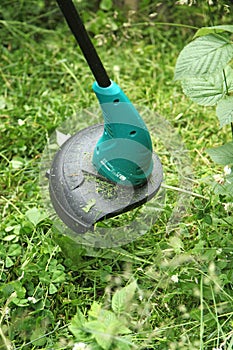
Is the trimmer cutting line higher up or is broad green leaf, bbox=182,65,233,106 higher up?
broad green leaf, bbox=182,65,233,106

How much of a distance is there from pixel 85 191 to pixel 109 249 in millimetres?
168

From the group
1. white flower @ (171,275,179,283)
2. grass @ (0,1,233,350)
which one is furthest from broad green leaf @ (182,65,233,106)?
white flower @ (171,275,179,283)

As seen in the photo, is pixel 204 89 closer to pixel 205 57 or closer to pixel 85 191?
pixel 205 57

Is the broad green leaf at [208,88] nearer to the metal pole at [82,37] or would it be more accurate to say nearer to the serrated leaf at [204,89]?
the serrated leaf at [204,89]

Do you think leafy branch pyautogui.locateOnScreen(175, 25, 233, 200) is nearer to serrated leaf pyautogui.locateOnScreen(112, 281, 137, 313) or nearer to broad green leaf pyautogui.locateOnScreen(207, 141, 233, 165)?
broad green leaf pyautogui.locateOnScreen(207, 141, 233, 165)

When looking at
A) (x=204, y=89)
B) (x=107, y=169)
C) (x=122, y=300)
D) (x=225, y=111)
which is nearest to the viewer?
(x=122, y=300)

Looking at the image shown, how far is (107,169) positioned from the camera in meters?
1.57

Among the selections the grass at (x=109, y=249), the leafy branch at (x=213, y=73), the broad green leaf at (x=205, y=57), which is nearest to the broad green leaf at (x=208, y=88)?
the leafy branch at (x=213, y=73)

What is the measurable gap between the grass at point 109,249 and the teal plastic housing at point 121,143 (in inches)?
6.9

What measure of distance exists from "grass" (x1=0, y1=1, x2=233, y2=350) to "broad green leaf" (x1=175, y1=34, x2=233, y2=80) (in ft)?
1.15

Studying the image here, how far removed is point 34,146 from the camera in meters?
1.99

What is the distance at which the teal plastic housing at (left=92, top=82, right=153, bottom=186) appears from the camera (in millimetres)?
1514

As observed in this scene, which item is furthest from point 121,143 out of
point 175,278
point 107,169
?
point 175,278

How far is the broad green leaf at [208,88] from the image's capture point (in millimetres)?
1450
